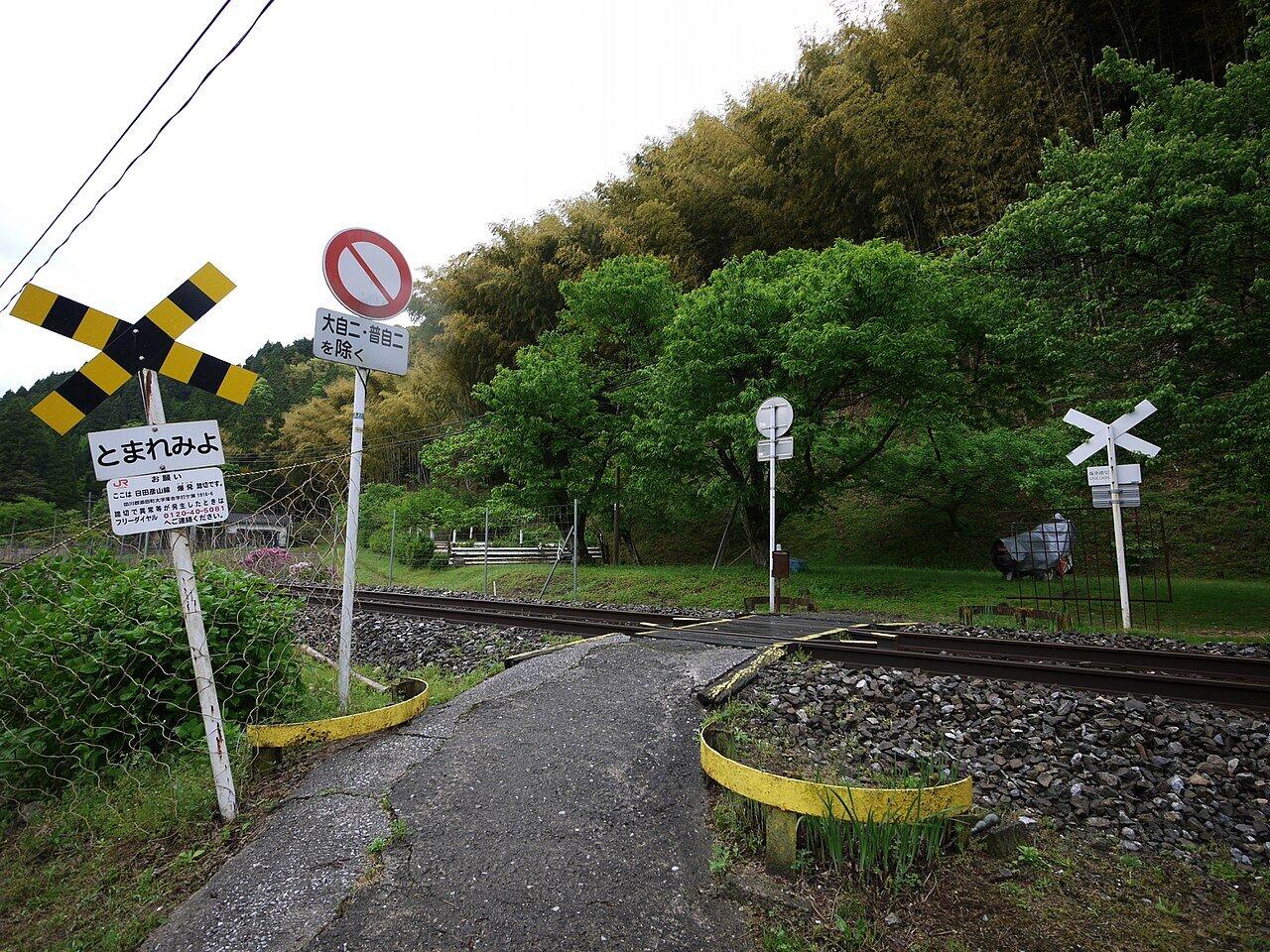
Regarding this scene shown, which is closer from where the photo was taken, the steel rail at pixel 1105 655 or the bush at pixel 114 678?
the bush at pixel 114 678

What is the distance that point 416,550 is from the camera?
74.9 ft

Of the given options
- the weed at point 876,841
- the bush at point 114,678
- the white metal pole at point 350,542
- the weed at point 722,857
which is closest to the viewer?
the weed at point 876,841

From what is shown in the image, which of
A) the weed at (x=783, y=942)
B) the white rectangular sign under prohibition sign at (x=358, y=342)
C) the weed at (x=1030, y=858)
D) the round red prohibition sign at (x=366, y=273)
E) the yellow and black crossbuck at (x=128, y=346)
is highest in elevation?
the round red prohibition sign at (x=366, y=273)

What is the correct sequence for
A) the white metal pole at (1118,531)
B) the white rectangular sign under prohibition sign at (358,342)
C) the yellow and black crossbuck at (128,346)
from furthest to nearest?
1. the white metal pole at (1118,531)
2. the white rectangular sign under prohibition sign at (358,342)
3. the yellow and black crossbuck at (128,346)

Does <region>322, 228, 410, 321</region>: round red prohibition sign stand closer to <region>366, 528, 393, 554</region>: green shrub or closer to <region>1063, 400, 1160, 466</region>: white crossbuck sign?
<region>1063, 400, 1160, 466</region>: white crossbuck sign

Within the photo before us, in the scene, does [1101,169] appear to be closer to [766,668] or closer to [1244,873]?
[766,668]

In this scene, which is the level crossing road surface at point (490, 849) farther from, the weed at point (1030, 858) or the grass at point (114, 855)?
the weed at point (1030, 858)

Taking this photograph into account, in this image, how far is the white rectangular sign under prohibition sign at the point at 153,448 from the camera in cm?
286

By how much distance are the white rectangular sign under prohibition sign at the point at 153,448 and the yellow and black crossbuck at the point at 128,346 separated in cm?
16

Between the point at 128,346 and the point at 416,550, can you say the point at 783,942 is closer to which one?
the point at 128,346

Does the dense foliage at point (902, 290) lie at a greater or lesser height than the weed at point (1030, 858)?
greater

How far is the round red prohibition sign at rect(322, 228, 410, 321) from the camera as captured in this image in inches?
154

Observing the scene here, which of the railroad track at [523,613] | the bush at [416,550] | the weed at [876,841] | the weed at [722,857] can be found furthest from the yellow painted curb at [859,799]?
the bush at [416,550]

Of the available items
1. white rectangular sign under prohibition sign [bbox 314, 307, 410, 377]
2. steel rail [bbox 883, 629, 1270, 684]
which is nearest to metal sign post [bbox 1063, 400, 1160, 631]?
steel rail [bbox 883, 629, 1270, 684]
